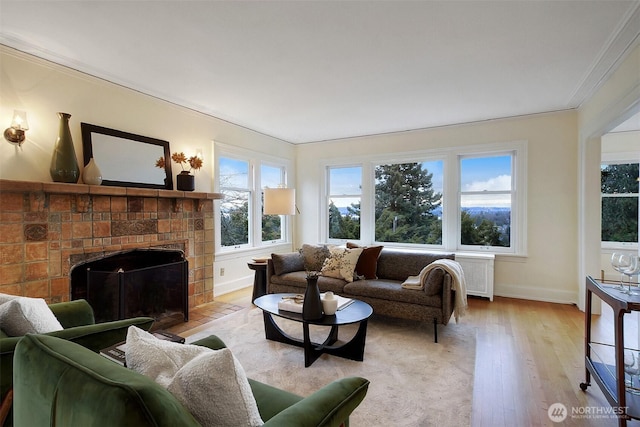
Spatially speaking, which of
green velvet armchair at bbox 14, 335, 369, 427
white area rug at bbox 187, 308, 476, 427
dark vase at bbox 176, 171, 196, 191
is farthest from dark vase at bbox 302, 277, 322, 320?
dark vase at bbox 176, 171, 196, 191

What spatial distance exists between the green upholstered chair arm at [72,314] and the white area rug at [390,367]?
1.15 metres

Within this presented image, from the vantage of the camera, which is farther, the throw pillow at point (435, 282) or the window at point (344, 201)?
the window at point (344, 201)

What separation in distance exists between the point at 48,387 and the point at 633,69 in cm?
393

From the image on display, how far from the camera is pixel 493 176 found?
4.61 metres

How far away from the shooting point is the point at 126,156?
3.34 metres

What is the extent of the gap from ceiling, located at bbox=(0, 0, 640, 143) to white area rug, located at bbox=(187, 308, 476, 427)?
100 inches

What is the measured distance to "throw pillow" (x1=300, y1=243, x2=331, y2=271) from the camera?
160 inches

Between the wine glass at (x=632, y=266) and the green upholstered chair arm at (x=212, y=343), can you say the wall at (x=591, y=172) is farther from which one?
the green upholstered chair arm at (x=212, y=343)

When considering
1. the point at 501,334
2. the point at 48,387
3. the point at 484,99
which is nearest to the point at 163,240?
the point at 48,387

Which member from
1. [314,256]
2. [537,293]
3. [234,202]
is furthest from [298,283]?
[537,293]

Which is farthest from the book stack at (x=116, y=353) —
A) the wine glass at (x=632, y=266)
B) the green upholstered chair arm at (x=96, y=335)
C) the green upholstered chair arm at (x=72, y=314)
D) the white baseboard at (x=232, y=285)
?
the white baseboard at (x=232, y=285)

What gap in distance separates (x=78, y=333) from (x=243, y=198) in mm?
3656

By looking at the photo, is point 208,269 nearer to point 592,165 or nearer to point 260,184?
point 260,184

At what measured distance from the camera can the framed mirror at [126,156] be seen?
3074 millimetres
